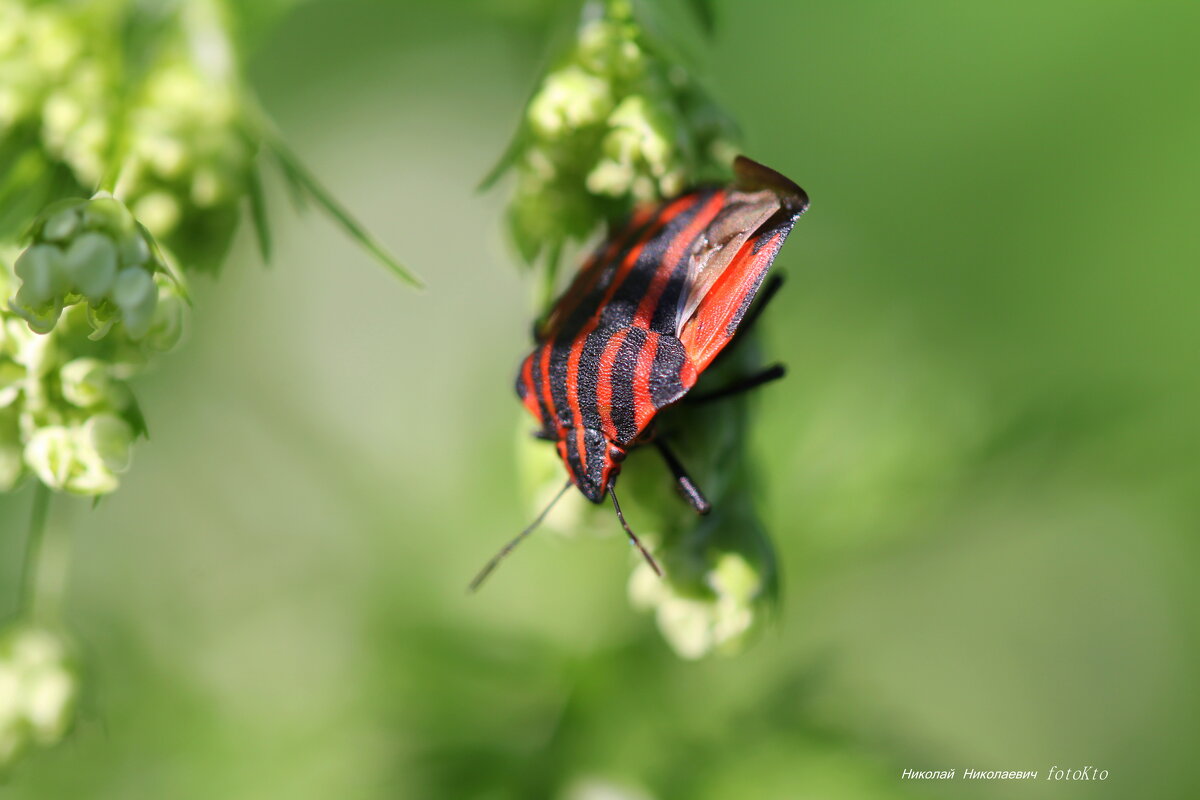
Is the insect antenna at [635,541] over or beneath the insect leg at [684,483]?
beneath

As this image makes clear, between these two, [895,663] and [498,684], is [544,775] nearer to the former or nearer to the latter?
[498,684]

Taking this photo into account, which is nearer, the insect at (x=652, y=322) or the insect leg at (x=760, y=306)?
the insect at (x=652, y=322)

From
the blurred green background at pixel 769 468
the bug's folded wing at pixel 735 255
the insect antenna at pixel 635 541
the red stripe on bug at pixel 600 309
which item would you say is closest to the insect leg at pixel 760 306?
the bug's folded wing at pixel 735 255

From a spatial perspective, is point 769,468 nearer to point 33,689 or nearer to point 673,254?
point 673,254

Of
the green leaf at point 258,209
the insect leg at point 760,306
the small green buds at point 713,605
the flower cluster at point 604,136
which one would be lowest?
the small green buds at point 713,605

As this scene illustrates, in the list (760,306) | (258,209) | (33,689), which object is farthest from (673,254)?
(33,689)

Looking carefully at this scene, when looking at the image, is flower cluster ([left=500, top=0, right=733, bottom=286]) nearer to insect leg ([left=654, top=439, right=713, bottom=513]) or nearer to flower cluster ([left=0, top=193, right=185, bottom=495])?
insect leg ([left=654, top=439, right=713, bottom=513])

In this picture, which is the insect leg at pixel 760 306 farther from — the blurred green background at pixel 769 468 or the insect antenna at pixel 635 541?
the blurred green background at pixel 769 468

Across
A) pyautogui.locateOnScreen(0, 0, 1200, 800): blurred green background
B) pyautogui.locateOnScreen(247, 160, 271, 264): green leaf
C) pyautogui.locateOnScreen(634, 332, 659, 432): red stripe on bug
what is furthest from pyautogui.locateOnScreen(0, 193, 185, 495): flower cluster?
pyautogui.locateOnScreen(0, 0, 1200, 800): blurred green background
